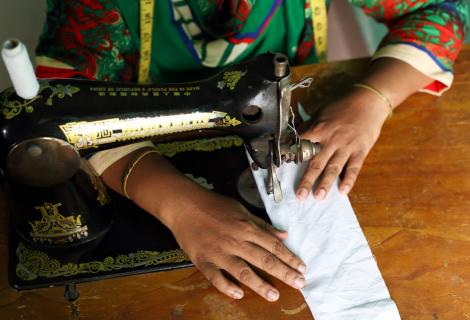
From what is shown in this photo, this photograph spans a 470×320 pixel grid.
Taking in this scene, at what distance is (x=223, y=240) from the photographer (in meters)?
0.86

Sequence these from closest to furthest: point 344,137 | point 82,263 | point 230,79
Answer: point 230,79 → point 82,263 → point 344,137

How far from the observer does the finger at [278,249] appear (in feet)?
2.77

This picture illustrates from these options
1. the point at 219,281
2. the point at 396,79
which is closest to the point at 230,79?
the point at 219,281

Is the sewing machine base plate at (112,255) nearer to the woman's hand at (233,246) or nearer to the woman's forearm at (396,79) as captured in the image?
the woman's hand at (233,246)

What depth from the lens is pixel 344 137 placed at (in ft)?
3.26

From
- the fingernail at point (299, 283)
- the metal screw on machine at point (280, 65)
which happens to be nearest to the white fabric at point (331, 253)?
the fingernail at point (299, 283)

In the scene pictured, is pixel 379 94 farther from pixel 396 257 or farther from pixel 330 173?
pixel 396 257

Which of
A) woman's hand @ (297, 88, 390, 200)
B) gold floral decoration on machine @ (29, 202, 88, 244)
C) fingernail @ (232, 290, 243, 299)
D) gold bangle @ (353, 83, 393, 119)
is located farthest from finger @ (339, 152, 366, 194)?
gold floral decoration on machine @ (29, 202, 88, 244)

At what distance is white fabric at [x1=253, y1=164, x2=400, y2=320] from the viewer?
81 cm

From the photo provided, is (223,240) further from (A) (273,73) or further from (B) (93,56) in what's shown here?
(B) (93,56)

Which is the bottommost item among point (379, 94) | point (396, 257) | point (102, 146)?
point (396, 257)

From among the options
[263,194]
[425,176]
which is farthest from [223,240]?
[425,176]

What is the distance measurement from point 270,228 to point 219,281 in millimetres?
119

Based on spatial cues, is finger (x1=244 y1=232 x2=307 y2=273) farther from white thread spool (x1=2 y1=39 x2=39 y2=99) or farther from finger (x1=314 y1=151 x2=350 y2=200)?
white thread spool (x1=2 y1=39 x2=39 y2=99)
